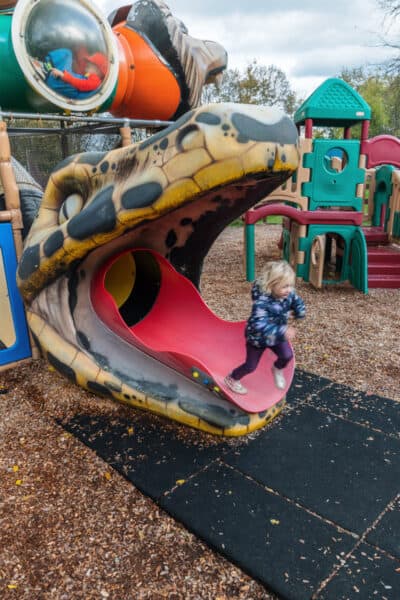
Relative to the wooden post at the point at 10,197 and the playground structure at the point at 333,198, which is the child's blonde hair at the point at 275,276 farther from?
the playground structure at the point at 333,198

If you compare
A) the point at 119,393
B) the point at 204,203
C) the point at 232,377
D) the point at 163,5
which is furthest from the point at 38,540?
the point at 163,5

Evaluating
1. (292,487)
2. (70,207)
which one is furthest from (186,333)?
(292,487)

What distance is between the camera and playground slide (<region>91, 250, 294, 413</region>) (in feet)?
8.09

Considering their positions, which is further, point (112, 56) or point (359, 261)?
point (359, 261)

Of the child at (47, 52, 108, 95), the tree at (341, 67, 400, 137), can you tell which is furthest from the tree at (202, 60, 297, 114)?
the child at (47, 52, 108, 95)

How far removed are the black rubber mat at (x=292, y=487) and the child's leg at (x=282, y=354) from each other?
1.07 feet

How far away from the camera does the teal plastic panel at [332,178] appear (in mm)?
5848

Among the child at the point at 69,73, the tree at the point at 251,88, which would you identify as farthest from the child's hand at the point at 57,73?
the tree at the point at 251,88

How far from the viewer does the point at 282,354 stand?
8.36 ft

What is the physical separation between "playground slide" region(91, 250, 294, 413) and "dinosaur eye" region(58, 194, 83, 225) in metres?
0.32

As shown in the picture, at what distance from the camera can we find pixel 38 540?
1.80 meters

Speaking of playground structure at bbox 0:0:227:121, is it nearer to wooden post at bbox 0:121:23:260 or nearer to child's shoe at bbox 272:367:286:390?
wooden post at bbox 0:121:23:260

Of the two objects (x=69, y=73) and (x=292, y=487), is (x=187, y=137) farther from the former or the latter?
(x=69, y=73)

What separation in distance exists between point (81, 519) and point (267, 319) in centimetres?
127
